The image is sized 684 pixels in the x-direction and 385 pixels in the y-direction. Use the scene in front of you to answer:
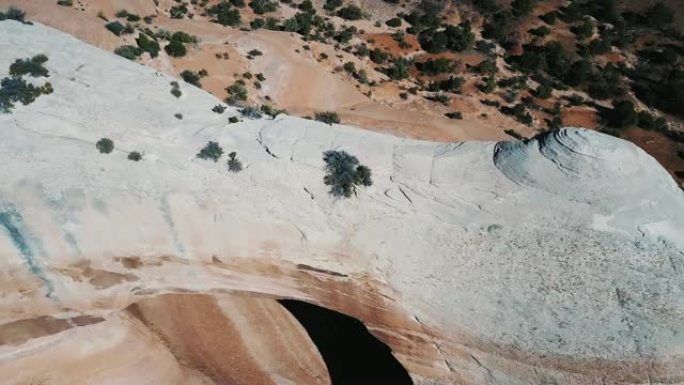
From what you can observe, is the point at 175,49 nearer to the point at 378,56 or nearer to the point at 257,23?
the point at 257,23

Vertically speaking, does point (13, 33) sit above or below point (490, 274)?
above

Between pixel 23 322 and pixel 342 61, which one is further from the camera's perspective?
pixel 342 61

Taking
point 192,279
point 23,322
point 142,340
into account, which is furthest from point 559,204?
point 23,322

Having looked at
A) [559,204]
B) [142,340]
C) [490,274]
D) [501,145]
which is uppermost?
[501,145]

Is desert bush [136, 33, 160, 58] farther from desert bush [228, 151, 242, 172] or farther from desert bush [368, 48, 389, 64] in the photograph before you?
desert bush [228, 151, 242, 172]

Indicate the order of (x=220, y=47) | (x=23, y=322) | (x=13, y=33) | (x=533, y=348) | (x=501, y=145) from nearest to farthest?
(x=533, y=348)
(x=23, y=322)
(x=501, y=145)
(x=13, y=33)
(x=220, y=47)

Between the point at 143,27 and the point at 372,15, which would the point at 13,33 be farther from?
the point at 372,15

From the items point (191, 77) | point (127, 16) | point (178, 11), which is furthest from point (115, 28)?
point (178, 11)
